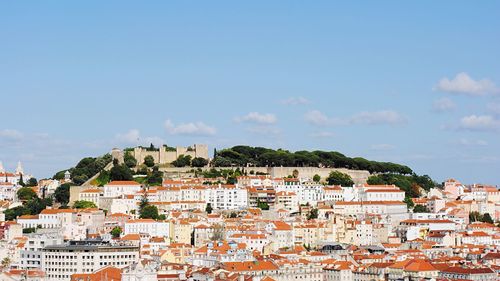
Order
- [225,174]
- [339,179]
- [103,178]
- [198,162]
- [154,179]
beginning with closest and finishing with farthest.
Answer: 1. [154,179]
2. [103,178]
3. [225,174]
4. [339,179]
5. [198,162]

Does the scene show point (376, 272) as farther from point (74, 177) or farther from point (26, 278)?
point (74, 177)

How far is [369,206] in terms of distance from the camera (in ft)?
207

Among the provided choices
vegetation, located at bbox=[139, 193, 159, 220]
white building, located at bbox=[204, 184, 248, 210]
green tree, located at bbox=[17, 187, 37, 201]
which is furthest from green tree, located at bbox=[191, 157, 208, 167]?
vegetation, located at bbox=[139, 193, 159, 220]

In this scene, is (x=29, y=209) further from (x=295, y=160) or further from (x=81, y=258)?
(x=295, y=160)

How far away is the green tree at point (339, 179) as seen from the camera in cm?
7006

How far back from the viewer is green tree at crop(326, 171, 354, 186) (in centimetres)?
7006

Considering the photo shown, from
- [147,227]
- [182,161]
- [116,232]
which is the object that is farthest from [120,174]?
[116,232]

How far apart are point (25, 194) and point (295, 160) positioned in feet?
62.8

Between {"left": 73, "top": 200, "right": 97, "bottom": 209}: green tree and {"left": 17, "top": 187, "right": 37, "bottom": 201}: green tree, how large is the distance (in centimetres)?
599

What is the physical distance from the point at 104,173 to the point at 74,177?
2.17 m

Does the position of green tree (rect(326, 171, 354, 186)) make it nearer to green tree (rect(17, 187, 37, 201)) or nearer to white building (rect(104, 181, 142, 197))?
white building (rect(104, 181, 142, 197))

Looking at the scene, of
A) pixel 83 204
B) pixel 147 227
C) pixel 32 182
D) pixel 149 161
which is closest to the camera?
pixel 147 227

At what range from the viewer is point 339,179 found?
7031 centimetres

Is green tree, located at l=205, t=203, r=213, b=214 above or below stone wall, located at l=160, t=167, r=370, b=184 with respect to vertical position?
below
